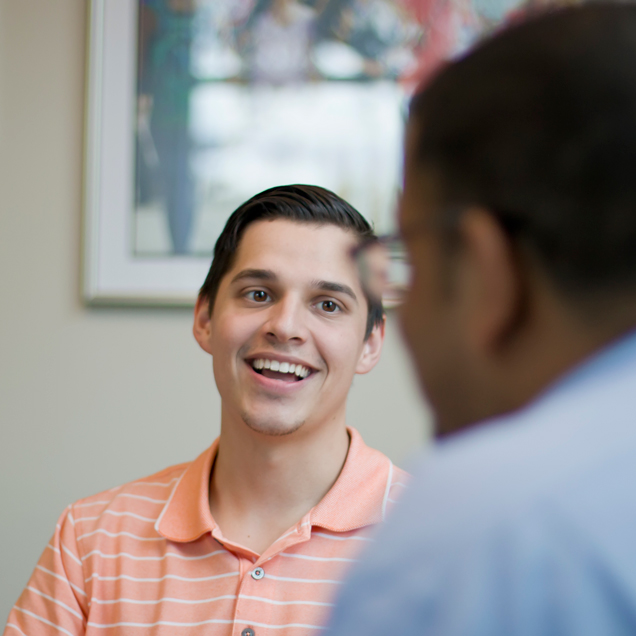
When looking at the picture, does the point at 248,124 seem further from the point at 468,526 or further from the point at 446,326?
the point at 468,526

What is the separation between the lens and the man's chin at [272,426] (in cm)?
123

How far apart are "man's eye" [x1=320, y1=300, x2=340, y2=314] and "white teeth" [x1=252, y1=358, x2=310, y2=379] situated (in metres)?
0.11

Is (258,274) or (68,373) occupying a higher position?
(258,274)

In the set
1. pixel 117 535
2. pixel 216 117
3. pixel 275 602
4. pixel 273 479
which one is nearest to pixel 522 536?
pixel 275 602

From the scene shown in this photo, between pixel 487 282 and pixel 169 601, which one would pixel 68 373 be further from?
pixel 487 282

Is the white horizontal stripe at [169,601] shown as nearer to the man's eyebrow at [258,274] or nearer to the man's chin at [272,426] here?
the man's chin at [272,426]

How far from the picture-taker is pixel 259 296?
1.31 metres

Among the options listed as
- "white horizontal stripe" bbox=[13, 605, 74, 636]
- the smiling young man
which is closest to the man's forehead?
the smiling young man

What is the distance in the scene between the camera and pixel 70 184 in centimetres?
180

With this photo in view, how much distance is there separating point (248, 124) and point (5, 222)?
666 millimetres

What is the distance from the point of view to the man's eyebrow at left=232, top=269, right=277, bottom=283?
1.29 m

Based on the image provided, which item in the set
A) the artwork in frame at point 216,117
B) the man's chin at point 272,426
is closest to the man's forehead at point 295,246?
the man's chin at point 272,426

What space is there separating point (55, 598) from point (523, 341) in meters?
1.07

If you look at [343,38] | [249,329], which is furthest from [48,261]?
[343,38]
